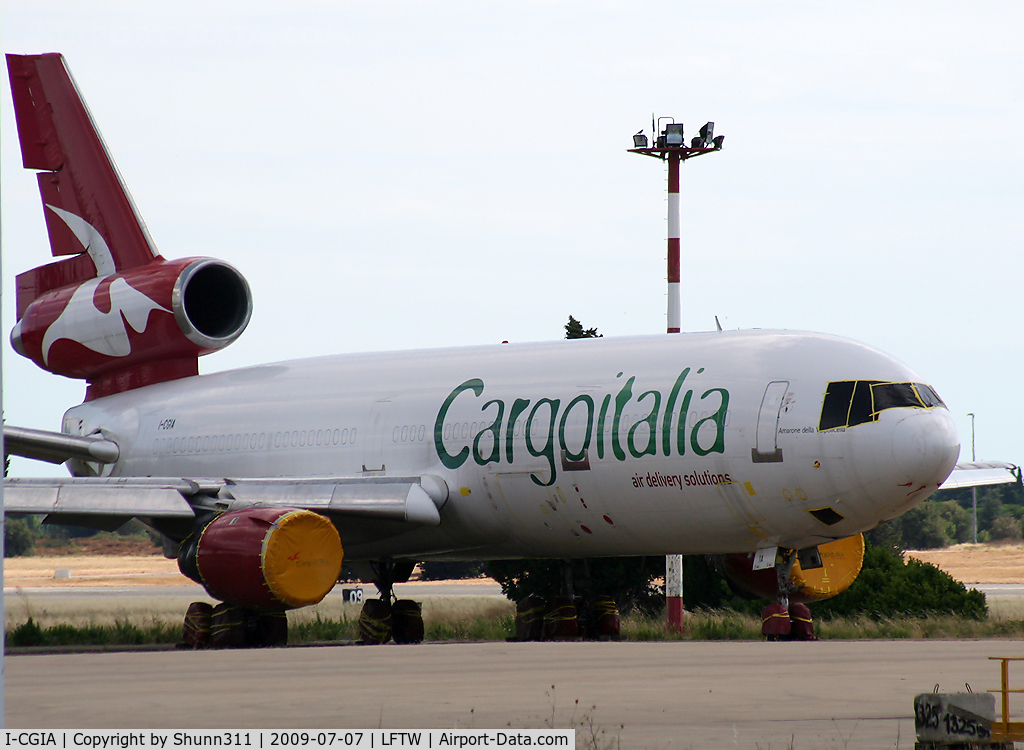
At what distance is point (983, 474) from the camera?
25969 millimetres

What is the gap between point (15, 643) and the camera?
24.1 m

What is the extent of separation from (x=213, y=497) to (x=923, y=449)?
440 inches

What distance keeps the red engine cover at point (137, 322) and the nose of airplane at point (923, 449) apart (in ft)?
46.6

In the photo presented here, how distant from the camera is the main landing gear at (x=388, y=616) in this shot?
24.1 metres

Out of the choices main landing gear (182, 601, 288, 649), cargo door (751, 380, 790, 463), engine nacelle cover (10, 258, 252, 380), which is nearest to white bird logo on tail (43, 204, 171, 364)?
engine nacelle cover (10, 258, 252, 380)

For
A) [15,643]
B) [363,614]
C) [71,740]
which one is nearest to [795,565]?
[363,614]

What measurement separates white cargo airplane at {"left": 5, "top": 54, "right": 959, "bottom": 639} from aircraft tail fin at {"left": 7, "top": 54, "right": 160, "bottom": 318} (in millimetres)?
58

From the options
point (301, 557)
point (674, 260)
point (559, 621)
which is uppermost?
point (674, 260)

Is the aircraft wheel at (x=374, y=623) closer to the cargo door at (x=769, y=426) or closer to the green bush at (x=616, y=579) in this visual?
the green bush at (x=616, y=579)

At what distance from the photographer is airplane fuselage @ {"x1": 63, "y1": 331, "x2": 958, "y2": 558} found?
19891mm

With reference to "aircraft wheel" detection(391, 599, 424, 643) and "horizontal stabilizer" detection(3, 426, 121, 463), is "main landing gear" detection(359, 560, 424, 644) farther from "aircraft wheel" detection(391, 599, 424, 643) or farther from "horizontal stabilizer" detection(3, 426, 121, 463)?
"horizontal stabilizer" detection(3, 426, 121, 463)

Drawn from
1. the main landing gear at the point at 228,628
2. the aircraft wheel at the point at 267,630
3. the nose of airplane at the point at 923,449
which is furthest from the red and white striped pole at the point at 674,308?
the nose of airplane at the point at 923,449

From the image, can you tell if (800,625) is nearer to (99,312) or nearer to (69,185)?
(99,312)

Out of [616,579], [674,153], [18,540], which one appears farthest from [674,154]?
[18,540]
